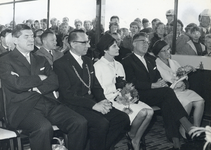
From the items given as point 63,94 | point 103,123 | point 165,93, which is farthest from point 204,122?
point 63,94

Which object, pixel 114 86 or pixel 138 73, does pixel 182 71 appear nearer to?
pixel 138 73

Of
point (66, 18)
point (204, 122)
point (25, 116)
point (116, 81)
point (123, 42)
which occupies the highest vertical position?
point (66, 18)

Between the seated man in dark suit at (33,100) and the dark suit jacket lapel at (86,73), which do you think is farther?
the dark suit jacket lapel at (86,73)

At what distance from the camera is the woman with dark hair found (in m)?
2.89

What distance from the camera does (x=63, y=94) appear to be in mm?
2707

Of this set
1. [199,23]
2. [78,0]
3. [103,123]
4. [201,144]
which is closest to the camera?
[201,144]

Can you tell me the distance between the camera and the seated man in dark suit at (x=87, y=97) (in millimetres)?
2617

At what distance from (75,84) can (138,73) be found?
36.5 inches

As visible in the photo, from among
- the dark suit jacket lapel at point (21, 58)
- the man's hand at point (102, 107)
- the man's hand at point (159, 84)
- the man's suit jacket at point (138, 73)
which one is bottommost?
the man's hand at point (102, 107)

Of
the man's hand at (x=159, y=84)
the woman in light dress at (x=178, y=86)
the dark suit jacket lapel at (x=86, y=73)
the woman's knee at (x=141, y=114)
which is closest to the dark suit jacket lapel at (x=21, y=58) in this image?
the dark suit jacket lapel at (x=86, y=73)

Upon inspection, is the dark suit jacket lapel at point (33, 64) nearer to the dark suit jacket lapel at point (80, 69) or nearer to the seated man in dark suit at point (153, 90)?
the dark suit jacket lapel at point (80, 69)

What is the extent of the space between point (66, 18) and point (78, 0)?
46 cm

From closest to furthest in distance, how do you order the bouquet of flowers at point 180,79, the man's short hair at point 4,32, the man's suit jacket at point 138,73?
the man's suit jacket at point 138,73 → the bouquet of flowers at point 180,79 → the man's short hair at point 4,32

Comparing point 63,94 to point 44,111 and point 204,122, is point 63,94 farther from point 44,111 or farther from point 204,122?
point 204,122
